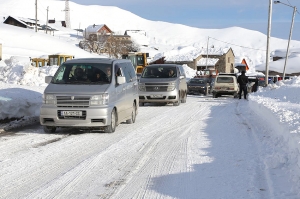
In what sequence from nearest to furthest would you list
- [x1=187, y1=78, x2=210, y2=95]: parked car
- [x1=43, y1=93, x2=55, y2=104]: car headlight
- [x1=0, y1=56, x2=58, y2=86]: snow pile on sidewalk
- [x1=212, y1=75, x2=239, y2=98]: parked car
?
[x1=43, y1=93, x2=55, y2=104]: car headlight
[x1=0, y1=56, x2=58, y2=86]: snow pile on sidewalk
[x1=212, y1=75, x2=239, y2=98]: parked car
[x1=187, y1=78, x2=210, y2=95]: parked car

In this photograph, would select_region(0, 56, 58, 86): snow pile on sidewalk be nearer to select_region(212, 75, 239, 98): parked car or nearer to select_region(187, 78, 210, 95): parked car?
select_region(212, 75, 239, 98): parked car

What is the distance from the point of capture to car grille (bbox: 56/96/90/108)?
1207 cm

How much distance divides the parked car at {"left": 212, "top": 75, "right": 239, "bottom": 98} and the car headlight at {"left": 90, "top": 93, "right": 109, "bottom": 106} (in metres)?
21.7

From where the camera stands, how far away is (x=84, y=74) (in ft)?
43.3

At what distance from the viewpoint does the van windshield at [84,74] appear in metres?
13.0

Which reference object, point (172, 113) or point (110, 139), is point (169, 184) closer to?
point (110, 139)

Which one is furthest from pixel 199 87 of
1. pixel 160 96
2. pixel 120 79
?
pixel 120 79

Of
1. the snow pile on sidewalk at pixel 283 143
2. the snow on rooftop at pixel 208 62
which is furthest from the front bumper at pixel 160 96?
the snow on rooftop at pixel 208 62

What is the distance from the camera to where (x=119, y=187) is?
22.5ft

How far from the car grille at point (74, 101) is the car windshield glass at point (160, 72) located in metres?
11.5

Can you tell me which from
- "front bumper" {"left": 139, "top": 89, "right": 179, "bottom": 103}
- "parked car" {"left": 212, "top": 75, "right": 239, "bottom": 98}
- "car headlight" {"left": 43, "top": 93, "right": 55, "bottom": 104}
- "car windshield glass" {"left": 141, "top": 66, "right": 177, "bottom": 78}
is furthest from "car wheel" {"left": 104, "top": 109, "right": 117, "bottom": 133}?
"parked car" {"left": 212, "top": 75, "right": 239, "bottom": 98}

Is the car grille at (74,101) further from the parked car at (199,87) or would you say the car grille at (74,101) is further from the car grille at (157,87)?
the parked car at (199,87)

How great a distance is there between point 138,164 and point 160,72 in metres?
15.3

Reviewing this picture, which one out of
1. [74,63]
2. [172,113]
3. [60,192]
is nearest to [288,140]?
[60,192]
